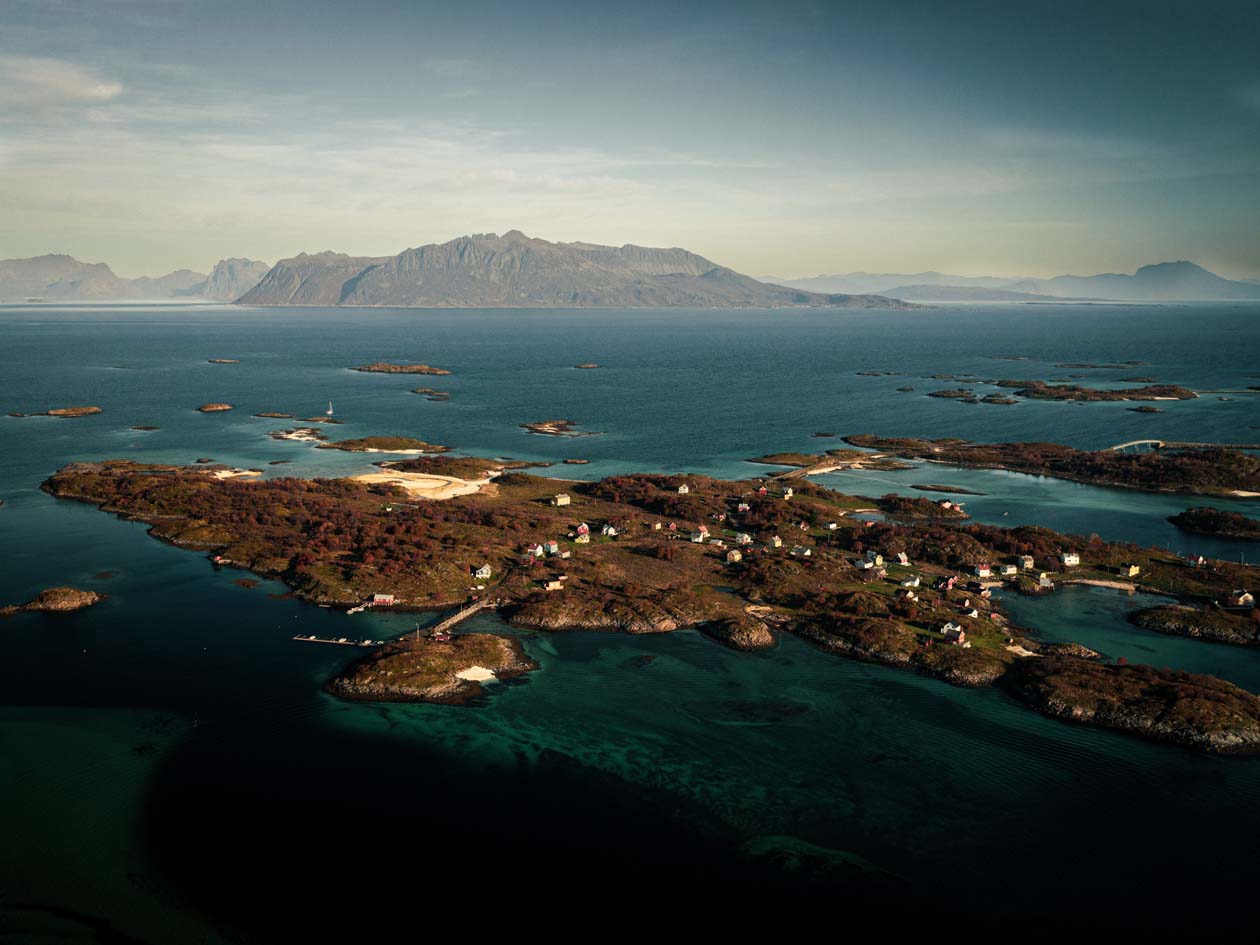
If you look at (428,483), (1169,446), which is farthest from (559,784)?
(1169,446)

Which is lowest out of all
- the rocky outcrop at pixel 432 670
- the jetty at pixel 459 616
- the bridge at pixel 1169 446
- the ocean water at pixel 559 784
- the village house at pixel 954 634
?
the ocean water at pixel 559 784

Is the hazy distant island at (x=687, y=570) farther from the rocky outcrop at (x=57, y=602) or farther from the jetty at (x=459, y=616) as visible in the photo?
the rocky outcrop at (x=57, y=602)

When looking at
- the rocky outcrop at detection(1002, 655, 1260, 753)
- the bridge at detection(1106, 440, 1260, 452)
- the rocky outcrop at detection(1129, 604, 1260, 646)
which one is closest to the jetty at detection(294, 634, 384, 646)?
the rocky outcrop at detection(1002, 655, 1260, 753)

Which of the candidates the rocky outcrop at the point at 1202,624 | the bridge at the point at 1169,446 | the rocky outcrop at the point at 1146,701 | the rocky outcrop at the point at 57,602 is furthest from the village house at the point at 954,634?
the bridge at the point at 1169,446

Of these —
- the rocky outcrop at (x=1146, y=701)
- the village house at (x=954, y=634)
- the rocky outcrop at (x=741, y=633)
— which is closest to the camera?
the rocky outcrop at (x=1146, y=701)

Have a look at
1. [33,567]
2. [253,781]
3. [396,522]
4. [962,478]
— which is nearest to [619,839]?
[253,781]

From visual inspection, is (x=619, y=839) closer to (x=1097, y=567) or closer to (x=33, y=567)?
(x=1097, y=567)
